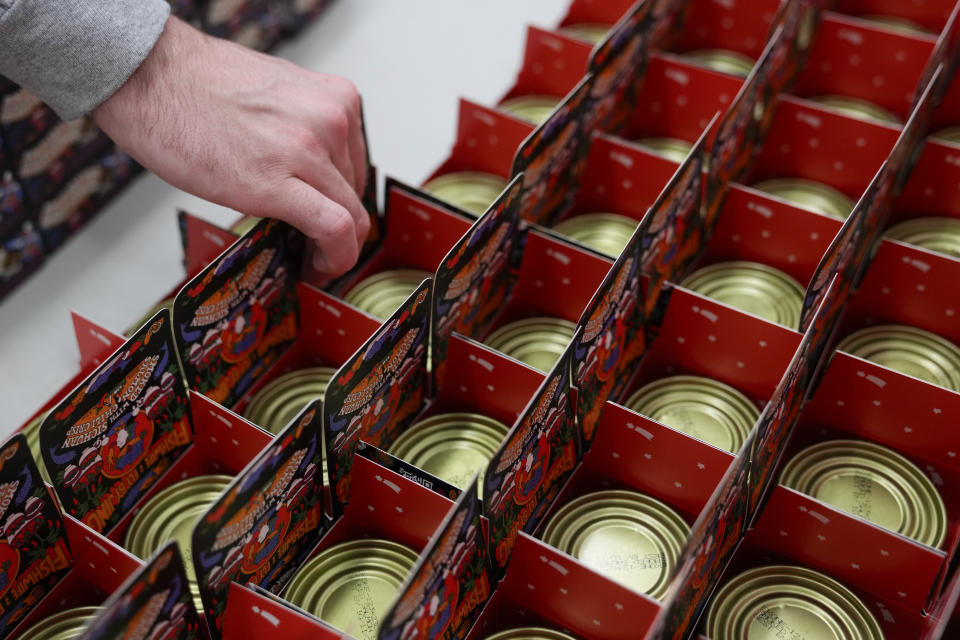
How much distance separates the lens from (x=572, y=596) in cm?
170

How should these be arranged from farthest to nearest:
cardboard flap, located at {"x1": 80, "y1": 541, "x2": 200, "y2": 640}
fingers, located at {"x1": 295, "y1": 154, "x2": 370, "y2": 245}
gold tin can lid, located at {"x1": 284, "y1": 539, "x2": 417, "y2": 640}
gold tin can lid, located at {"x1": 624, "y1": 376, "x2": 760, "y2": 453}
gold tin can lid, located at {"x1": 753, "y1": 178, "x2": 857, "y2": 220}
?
gold tin can lid, located at {"x1": 753, "y1": 178, "x2": 857, "y2": 220} → gold tin can lid, located at {"x1": 624, "y1": 376, "x2": 760, "y2": 453} → fingers, located at {"x1": 295, "y1": 154, "x2": 370, "y2": 245} → gold tin can lid, located at {"x1": 284, "y1": 539, "x2": 417, "y2": 640} → cardboard flap, located at {"x1": 80, "y1": 541, "x2": 200, "y2": 640}

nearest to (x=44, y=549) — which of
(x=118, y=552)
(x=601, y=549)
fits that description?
(x=118, y=552)

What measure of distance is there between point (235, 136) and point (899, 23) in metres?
1.98

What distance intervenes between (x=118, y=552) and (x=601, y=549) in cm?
81

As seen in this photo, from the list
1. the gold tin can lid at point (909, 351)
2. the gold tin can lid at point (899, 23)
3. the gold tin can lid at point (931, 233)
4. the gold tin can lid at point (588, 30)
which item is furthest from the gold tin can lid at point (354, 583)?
the gold tin can lid at point (899, 23)

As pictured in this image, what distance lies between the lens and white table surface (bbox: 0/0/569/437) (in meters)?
2.44

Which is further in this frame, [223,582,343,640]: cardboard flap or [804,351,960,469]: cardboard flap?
[804,351,960,469]: cardboard flap

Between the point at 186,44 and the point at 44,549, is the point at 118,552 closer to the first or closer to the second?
the point at 44,549

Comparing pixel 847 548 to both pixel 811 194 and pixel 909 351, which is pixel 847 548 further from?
pixel 811 194

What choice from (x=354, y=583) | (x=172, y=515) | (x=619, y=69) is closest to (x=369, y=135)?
(x=619, y=69)

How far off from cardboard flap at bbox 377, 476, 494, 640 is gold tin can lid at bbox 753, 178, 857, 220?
1.31 metres

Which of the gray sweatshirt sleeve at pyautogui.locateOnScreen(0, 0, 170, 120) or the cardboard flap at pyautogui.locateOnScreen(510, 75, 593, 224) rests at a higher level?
the cardboard flap at pyautogui.locateOnScreen(510, 75, 593, 224)

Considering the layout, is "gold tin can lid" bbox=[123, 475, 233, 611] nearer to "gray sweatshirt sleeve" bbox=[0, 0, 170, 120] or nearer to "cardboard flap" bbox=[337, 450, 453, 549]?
"cardboard flap" bbox=[337, 450, 453, 549]

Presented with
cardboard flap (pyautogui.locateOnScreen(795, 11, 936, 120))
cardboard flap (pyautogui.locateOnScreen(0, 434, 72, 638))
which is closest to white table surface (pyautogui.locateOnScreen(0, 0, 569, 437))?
cardboard flap (pyautogui.locateOnScreen(0, 434, 72, 638))
